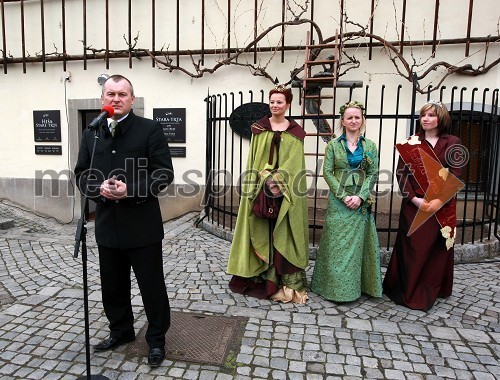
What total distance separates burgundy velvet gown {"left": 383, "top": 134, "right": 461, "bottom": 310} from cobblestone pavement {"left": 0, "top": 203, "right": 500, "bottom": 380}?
0.16 m

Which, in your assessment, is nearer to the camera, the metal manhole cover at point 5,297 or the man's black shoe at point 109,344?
the man's black shoe at point 109,344

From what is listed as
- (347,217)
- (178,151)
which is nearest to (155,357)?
(347,217)

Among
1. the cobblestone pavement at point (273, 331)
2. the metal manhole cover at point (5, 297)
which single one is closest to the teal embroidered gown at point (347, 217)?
the cobblestone pavement at point (273, 331)

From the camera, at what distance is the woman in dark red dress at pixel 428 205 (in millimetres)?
3328

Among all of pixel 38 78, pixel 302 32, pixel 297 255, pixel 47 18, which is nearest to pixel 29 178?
pixel 38 78

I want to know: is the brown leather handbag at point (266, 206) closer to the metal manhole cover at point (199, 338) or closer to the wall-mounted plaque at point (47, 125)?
the metal manhole cover at point (199, 338)

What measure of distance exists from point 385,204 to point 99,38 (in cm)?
617

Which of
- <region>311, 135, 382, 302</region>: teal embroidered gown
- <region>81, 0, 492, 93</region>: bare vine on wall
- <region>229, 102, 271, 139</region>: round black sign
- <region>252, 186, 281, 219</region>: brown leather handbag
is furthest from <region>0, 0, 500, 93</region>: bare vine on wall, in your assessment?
<region>252, 186, 281, 219</region>: brown leather handbag

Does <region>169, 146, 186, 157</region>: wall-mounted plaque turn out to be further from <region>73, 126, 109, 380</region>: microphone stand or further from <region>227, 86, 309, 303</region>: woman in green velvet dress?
<region>73, 126, 109, 380</region>: microphone stand

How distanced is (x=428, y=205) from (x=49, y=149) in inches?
288

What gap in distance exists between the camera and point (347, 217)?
134 inches

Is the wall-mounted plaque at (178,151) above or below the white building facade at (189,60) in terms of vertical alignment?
below

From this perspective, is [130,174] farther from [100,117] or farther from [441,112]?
[441,112]

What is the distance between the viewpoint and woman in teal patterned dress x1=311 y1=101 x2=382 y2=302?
11.1 ft
